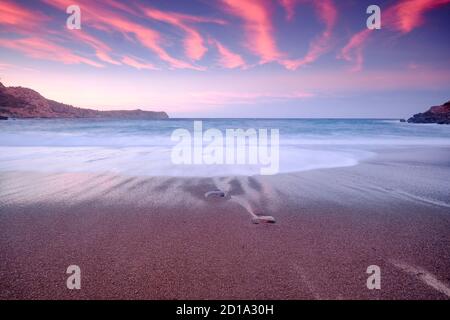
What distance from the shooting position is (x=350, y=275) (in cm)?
258

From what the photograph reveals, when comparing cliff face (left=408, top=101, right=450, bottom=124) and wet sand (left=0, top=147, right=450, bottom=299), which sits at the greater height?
cliff face (left=408, top=101, right=450, bottom=124)

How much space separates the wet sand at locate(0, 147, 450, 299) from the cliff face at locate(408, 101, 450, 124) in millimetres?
60190

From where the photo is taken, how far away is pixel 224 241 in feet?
10.7

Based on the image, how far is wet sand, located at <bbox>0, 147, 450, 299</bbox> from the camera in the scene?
242 cm

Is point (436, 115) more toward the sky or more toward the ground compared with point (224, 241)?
more toward the sky

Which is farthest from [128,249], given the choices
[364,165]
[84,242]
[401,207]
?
[364,165]

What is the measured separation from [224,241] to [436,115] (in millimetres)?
72982

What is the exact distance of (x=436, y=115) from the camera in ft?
191

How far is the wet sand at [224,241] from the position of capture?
242 cm

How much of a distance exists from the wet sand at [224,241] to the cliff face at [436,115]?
6019 centimetres

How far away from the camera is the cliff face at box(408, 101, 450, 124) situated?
5362 cm

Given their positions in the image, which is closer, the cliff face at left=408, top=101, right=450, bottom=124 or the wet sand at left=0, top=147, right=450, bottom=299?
the wet sand at left=0, top=147, right=450, bottom=299

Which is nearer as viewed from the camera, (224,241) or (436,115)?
(224,241)
